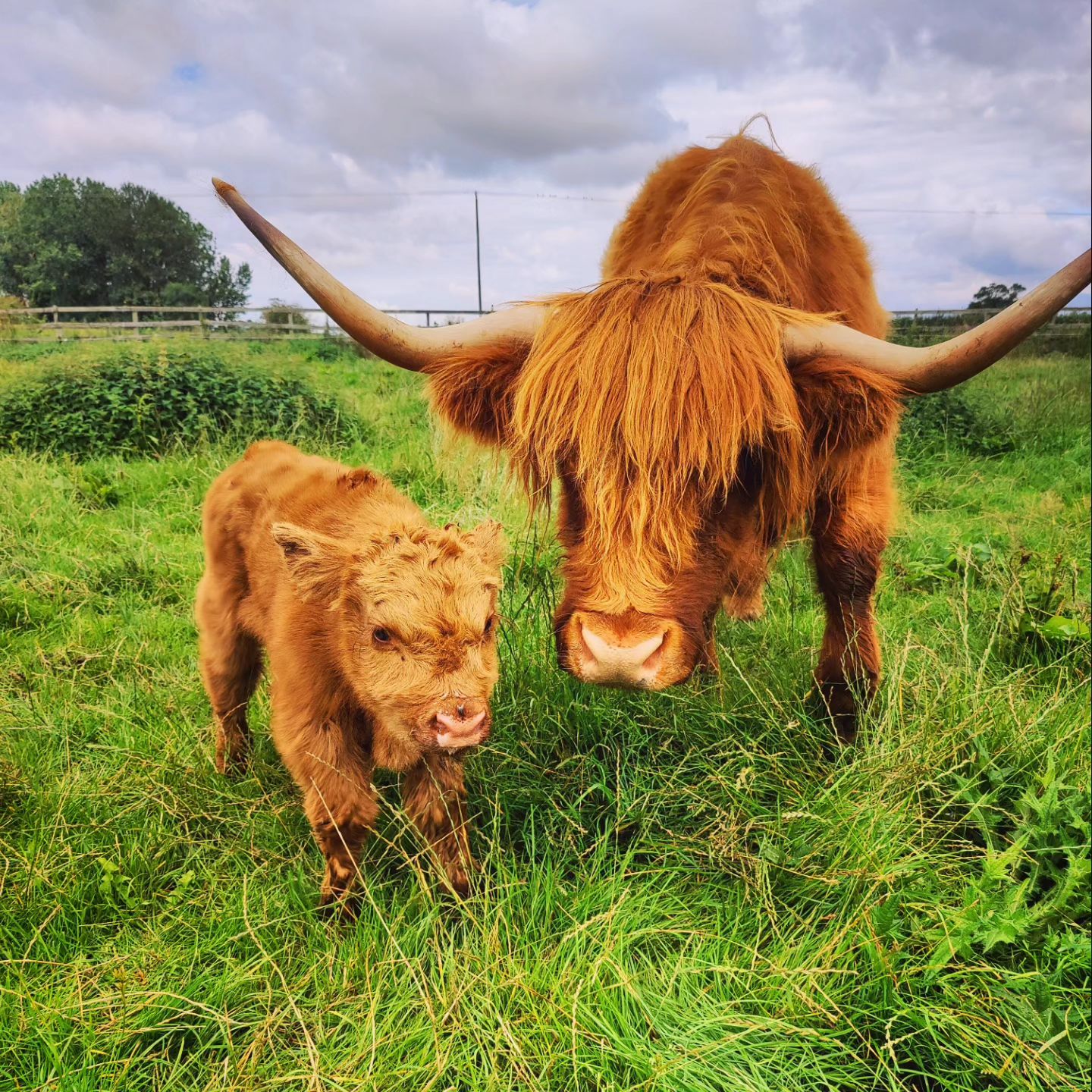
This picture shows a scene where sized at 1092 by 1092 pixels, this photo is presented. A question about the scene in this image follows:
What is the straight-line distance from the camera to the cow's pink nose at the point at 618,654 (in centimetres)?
195

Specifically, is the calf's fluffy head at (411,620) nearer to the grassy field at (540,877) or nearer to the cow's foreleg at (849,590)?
the grassy field at (540,877)

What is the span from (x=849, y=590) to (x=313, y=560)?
2.24 metres

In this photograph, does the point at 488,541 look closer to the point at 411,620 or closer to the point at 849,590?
the point at 411,620

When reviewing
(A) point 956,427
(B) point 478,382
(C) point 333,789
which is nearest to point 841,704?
(B) point 478,382

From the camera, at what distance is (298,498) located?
7.97 feet

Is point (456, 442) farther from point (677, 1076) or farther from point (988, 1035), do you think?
point (988, 1035)

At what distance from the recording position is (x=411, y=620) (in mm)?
1878

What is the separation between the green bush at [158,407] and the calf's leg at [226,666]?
733 millimetres

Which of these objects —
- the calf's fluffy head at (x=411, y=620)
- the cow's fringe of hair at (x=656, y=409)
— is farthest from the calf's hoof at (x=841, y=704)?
the calf's fluffy head at (x=411, y=620)

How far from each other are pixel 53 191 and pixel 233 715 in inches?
69.6

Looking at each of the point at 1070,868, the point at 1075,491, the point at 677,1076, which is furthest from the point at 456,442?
the point at 1075,491

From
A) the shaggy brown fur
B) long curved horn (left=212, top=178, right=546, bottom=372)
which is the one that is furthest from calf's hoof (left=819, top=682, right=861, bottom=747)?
long curved horn (left=212, top=178, right=546, bottom=372)

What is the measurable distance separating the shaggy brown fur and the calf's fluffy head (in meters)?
0.30

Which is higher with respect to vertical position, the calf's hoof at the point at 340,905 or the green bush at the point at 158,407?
the green bush at the point at 158,407
